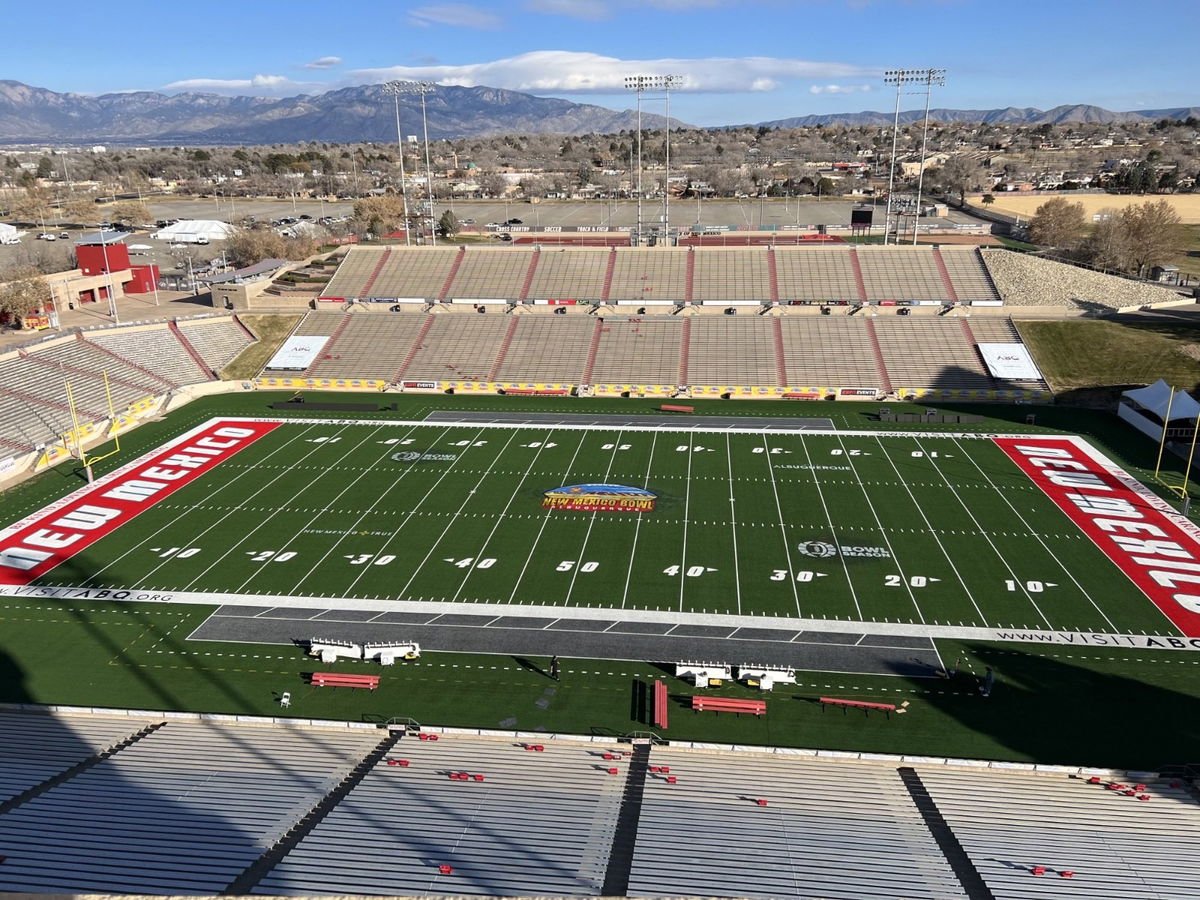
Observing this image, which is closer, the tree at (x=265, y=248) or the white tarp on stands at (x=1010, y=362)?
the white tarp on stands at (x=1010, y=362)

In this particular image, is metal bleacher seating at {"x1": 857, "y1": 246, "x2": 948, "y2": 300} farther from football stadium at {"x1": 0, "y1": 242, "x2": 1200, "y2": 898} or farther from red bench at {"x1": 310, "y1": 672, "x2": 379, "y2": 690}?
red bench at {"x1": 310, "y1": 672, "x2": 379, "y2": 690}

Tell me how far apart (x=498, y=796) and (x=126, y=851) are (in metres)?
7.07

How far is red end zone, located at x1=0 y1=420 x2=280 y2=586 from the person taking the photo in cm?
3094

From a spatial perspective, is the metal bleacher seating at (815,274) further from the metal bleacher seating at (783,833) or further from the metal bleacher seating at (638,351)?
the metal bleacher seating at (783,833)

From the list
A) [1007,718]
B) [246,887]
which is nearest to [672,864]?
[246,887]

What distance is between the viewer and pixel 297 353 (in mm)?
57156

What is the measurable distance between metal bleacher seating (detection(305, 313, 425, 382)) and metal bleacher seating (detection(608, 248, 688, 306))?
15.7 metres

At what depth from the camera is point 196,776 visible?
18156mm

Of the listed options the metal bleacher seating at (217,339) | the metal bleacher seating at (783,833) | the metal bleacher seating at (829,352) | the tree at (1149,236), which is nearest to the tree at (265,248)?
the metal bleacher seating at (217,339)

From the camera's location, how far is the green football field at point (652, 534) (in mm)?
28031

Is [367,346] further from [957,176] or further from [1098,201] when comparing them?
[957,176]

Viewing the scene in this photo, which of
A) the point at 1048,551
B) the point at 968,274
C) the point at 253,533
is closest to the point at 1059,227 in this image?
the point at 968,274

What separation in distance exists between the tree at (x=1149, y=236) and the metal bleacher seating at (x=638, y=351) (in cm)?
3952

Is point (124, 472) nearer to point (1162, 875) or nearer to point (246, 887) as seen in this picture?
point (246, 887)
